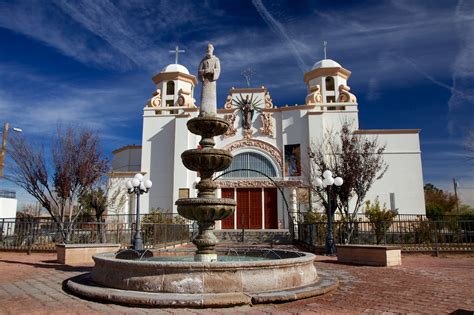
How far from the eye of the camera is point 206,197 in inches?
301

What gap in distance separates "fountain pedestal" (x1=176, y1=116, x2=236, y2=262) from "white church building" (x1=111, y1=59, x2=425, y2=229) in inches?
740

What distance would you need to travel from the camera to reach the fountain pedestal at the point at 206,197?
7.33 metres

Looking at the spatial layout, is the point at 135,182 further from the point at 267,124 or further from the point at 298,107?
the point at 298,107

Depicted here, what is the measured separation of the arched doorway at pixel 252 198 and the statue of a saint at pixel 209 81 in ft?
62.9

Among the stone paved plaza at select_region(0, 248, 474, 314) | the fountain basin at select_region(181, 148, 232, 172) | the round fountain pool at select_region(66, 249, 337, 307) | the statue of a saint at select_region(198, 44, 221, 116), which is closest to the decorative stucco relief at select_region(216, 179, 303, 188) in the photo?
the stone paved plaza at select_region(0, 248, 474, 314)

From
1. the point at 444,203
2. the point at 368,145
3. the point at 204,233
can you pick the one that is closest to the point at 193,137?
the point at 368,145

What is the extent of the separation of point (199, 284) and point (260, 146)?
23557 mm

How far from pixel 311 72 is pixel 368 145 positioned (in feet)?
34.9

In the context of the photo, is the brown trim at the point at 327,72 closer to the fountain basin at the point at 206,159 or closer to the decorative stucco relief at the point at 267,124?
the decorative stucco relief at the point at 267,124

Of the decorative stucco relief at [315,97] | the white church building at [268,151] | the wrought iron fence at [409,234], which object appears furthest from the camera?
the decorative stucco relief at [315,97]

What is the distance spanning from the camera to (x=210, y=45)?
8.95 metres

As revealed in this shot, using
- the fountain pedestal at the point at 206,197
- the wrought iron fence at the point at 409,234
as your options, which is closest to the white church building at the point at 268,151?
the wrought iron fence at the point at 409,234

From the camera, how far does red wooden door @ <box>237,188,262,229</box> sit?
90.6ft

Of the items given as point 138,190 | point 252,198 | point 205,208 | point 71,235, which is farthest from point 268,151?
point 205,208
